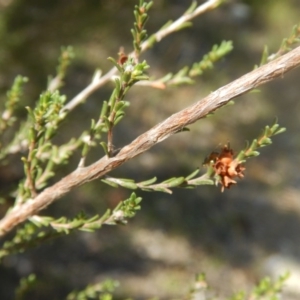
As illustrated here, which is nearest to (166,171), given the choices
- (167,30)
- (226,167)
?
(167,30)

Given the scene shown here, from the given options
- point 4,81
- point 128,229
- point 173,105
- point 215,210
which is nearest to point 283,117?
point 173,105

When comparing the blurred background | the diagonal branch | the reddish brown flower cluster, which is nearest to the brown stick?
the reddish brown flower cluster

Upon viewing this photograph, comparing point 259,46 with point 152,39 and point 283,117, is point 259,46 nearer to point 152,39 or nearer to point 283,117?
point 283,117

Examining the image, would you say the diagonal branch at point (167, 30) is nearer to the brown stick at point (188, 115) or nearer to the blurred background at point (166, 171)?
the brown stick at point (188, 115)

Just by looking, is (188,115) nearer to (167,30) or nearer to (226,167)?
(226,167)

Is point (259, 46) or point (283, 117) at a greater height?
point (259, 46)

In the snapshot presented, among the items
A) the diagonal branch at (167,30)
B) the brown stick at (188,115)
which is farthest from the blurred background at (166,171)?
the brown stick at (188,115)
